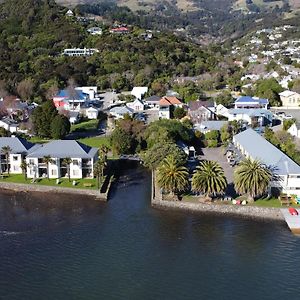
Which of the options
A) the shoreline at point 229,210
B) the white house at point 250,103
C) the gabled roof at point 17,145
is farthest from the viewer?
the white house at point 250,103

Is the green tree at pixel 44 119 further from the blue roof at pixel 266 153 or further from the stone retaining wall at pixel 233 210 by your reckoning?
the stone retaining wall at pixel 233 210

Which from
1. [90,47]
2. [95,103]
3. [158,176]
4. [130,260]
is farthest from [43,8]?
[130,260]

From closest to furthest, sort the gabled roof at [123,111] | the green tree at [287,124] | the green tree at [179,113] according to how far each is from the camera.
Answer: the green tree at [287,124], the green tree at [179,113], the gabled roof at [123,111]

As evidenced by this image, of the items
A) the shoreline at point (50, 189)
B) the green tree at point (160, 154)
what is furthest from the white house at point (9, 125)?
the green tree at point (160, 154)

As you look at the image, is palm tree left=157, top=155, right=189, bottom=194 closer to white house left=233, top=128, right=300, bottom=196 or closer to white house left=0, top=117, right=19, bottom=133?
white house left=233, top=128, right=300, bottom=196

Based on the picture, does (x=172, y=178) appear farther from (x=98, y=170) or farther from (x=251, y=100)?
(x=251, y=100)

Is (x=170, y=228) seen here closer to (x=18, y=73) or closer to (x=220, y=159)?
(x=220, y=159)
